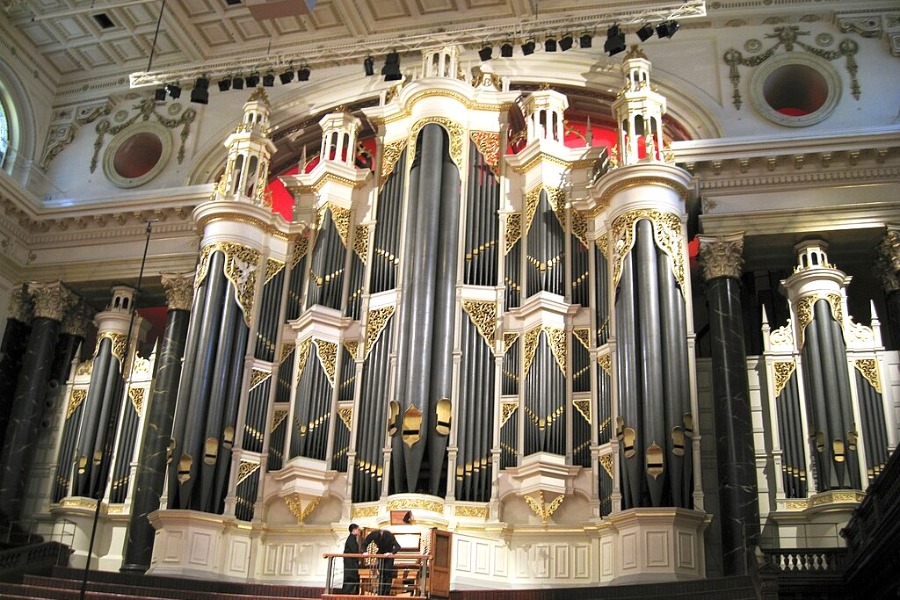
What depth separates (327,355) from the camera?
13977 millimetres

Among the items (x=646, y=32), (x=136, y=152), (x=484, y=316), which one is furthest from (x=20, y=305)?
(x=646, y=32)

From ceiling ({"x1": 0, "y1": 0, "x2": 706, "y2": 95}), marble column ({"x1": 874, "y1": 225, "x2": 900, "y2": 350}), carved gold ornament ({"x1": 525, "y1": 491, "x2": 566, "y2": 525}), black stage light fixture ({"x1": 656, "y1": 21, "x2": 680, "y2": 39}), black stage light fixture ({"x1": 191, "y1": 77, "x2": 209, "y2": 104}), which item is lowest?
carved gold ornament ({"x1": 525, "y1": 491, "x2": 566, "y2": 525})

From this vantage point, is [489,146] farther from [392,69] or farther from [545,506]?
[545,506]

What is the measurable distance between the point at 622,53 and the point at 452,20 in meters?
2.76

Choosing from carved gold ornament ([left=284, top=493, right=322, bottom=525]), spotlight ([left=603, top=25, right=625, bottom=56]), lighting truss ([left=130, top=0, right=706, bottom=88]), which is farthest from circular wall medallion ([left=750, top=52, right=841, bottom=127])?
carved gold ornament ([left=284, top=493, right=322, bottom=525])

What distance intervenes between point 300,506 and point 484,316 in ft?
10.9

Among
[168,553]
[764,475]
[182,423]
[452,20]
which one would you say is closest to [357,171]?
[452,20]

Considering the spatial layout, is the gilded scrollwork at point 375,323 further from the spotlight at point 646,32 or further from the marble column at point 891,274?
the marble column at point 891,274

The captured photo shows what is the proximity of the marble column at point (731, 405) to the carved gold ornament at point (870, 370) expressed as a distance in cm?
130

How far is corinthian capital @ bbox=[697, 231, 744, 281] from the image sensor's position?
13570 millimetres

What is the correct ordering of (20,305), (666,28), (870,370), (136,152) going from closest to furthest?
(870,370) < (666,28) < (20,305) < (136,152)

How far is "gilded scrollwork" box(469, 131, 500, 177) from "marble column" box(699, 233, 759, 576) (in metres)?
3.03

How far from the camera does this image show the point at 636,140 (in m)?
14.1

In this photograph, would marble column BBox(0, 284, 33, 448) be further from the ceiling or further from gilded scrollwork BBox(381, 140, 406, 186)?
gilded scrollwork BBox(381, 140, 406, 186)
